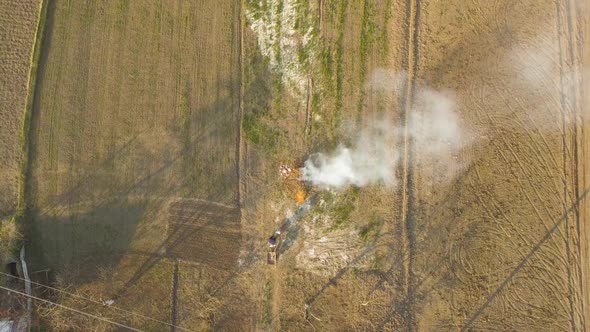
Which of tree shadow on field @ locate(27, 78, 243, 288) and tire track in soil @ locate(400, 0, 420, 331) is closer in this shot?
tire track in soil @ locate(400, 0, 420, 331)

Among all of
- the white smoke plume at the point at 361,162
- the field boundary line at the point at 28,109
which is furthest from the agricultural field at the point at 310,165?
the field boundary line at the point at 28,109

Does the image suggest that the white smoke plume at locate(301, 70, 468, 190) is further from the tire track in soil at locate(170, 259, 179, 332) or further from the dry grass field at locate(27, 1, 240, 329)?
the tire track in soil at locate(170, 259, 179, 332)

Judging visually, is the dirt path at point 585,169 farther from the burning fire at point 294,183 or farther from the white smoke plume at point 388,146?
the burning fire at point 294,183

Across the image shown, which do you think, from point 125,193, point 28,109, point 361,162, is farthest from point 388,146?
point 28,109

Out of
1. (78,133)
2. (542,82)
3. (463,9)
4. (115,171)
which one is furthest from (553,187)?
(78,133)

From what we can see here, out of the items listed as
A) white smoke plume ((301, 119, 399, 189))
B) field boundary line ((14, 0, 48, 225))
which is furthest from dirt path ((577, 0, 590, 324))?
field boundary line ((14, 0, 48, 225))

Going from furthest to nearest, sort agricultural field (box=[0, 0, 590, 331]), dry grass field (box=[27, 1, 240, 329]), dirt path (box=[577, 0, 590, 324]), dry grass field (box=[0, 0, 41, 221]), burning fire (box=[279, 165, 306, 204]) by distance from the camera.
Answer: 1. dry grass field (box=[0, 0, 41, 221])
2. dry grass field (box=[27, 1, 240, 329])
3. burning fire (box=[279, 165, 306, 204])
4. agricultural field (box=[0, 0, 590, 331])
5. dirt path (box=[577, 0, 590, 324])

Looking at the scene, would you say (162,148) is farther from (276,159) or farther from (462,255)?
(462,255)
